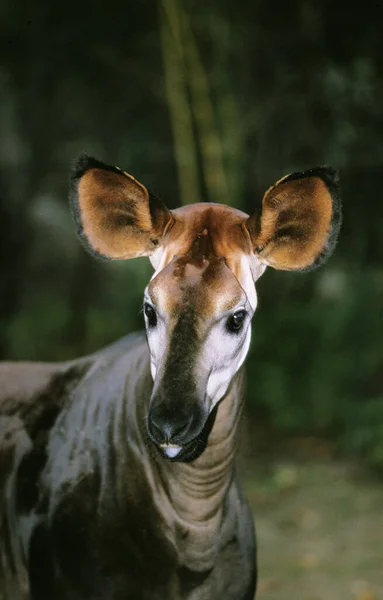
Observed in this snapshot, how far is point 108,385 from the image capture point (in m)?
2.77

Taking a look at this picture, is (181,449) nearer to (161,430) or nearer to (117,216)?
(161,430)

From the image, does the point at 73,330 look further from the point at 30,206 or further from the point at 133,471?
the point at 133,471

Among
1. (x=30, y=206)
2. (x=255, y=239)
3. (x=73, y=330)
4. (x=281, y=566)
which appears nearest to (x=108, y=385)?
(x=255, y=239)

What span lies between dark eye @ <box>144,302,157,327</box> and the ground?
300cm

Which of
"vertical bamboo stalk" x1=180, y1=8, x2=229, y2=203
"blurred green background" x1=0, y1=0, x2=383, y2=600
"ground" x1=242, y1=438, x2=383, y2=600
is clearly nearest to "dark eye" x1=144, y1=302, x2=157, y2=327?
"ground" x1=242, y1=438, x2=383, y2=600

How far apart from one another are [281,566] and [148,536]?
2.96 metres

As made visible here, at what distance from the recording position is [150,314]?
2199mm

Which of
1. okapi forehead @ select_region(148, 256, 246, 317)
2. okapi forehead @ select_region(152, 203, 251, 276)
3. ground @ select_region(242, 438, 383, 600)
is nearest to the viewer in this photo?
okapi forehead @ select_region(148, 256, 246, 317)

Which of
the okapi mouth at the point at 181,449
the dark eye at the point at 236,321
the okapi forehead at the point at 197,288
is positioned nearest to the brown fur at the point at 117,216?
the okapi forehead at the point at 197,288

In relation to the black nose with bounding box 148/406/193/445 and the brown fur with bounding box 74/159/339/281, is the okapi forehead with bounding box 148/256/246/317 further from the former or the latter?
the black nose with bounding box 148/406/193/445

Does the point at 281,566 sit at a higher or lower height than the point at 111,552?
lower

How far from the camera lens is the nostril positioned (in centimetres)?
199

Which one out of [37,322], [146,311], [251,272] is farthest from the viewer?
[37,322]

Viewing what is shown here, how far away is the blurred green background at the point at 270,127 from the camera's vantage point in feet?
23.4
